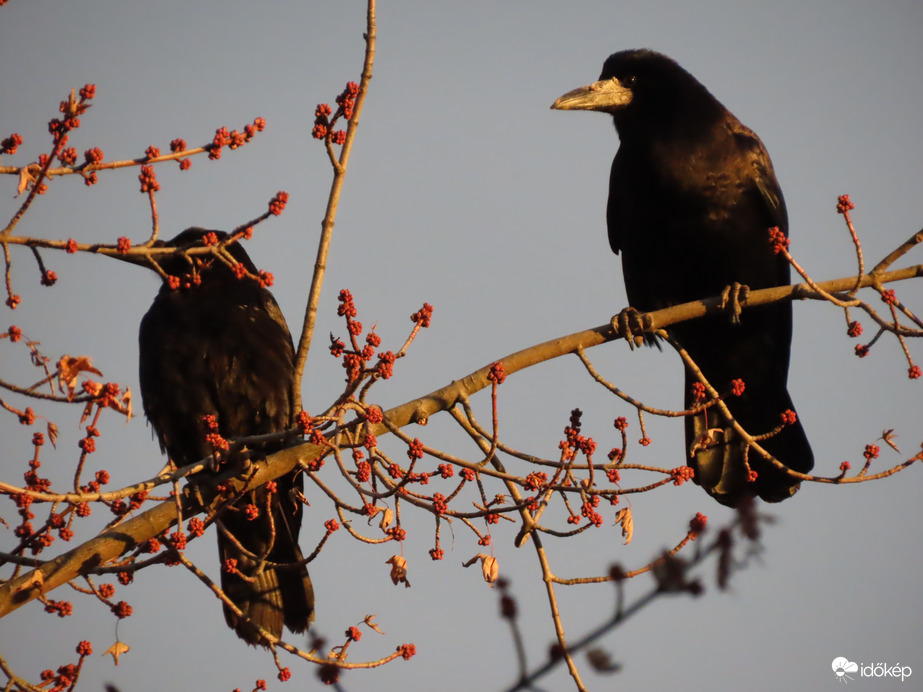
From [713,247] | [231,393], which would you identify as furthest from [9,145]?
[713,247]

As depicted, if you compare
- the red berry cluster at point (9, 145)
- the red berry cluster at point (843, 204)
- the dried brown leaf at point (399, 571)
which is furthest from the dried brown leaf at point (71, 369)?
the red berry cluster at point (843, 204)

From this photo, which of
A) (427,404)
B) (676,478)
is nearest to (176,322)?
(427,404)

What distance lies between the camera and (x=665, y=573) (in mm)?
2803

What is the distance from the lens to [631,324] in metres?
4.46

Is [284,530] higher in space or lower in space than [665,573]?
higher

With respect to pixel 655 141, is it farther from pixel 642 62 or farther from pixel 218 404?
pixel 218 404

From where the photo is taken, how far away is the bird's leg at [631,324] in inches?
167

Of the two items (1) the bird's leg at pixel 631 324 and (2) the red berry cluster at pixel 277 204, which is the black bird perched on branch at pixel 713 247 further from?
(2) the red berry cluster at pixel 277 204

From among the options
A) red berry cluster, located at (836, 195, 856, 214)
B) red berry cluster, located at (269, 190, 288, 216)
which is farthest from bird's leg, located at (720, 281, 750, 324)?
red berry cluster, located at (269, 190, 288, 216)

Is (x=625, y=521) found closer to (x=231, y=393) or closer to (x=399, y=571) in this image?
(x=399, y=571)

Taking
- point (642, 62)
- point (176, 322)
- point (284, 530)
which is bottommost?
point (284, 530)

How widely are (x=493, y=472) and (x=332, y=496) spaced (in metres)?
0.56

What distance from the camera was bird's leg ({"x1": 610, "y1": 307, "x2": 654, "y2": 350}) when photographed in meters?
4.25

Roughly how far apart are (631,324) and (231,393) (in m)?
1.81
